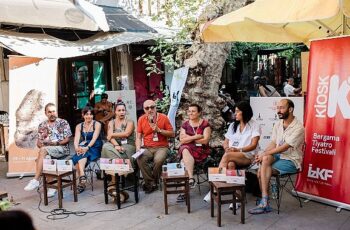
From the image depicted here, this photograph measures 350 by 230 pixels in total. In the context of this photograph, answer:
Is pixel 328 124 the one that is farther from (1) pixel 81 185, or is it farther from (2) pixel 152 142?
(1) pixel 81 185

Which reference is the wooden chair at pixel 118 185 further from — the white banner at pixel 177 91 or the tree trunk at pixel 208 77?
the tree trunk at pixel 208 77

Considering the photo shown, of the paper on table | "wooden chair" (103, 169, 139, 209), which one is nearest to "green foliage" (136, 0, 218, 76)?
the paper on table

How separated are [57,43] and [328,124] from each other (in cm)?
577

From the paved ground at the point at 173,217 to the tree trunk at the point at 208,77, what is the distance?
175 centimetres

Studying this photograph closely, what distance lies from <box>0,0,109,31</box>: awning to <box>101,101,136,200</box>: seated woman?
3908mm

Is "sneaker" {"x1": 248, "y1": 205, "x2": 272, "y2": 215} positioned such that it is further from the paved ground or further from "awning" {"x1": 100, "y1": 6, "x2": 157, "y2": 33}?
"awning" {"x1": 100, "y1": 6, "x2": 157, "y2": 33}

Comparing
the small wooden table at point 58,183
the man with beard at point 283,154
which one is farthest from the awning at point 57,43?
the man with beard at point 283,154

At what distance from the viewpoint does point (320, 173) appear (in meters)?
4.89

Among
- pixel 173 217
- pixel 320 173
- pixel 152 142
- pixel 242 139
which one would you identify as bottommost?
pixel 173 217

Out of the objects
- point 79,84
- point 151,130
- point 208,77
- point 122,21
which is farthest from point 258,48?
point 151,130

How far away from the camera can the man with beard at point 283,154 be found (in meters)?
4.66

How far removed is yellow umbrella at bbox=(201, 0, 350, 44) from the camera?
3.87m

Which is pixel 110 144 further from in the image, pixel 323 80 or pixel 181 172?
pixel 323 80

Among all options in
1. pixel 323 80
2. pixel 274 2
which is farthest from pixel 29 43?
pixel 323 80
